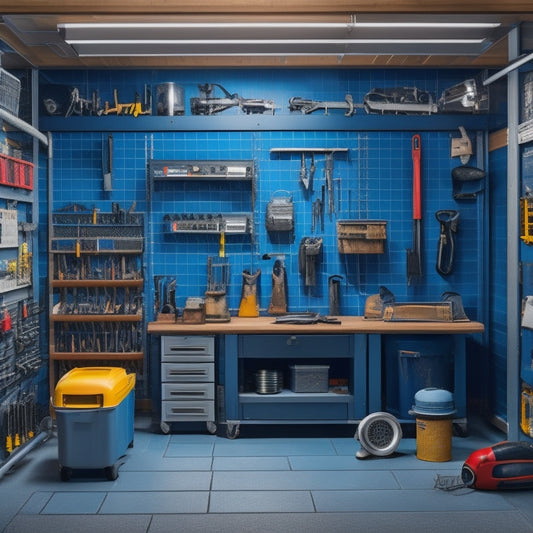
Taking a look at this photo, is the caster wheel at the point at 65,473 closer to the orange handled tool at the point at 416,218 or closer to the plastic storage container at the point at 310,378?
the plastic storage container at the point at 310,378

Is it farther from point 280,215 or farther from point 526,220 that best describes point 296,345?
point 526,220

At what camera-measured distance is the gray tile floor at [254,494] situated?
3957mm

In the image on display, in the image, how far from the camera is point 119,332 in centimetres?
629

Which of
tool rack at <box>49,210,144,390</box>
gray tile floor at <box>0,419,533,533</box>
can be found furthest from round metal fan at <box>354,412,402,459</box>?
tool rack at <box>49,210,144,390</box>

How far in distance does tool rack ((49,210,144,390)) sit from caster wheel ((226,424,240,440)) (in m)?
1.04

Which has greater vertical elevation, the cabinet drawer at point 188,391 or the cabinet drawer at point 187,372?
the cabinet drawer at point 187,372

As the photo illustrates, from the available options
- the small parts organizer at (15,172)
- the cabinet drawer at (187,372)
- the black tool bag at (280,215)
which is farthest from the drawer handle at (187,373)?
the small parts organizer at (15,172)

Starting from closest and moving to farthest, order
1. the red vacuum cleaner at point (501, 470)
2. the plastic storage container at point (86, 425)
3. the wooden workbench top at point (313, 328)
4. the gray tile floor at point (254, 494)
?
the gray tile floor at point (254, 494) → the red vacuum cleaner at point (501, 470) → the plastic storage container at point (86, 425) → the wooden workbench top at point (313, 328)

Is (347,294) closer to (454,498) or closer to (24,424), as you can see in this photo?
(454,498)

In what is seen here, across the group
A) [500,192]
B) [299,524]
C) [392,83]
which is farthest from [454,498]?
[392,83]

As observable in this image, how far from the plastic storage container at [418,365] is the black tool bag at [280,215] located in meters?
1.30

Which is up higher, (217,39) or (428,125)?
(217,39)

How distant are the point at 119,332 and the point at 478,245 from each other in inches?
123

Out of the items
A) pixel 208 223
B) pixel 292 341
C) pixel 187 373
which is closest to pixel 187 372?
pixel 187 373
